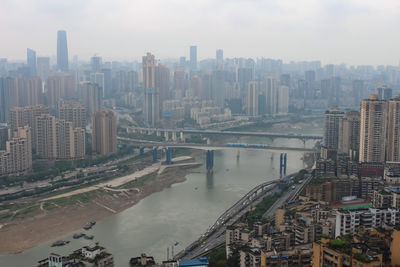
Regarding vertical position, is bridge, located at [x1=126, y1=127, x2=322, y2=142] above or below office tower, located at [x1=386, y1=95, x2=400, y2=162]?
below

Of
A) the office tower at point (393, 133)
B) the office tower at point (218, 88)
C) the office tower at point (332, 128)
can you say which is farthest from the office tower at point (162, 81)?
the office tower at point (393, 133)

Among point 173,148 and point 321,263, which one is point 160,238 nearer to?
point 321,263

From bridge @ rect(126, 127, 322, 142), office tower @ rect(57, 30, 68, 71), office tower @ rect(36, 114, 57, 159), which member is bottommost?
bridge @ rect(126, 127, 322, 142)

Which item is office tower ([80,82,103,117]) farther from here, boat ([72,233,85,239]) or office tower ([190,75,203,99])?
boat ([72,233,85,239])

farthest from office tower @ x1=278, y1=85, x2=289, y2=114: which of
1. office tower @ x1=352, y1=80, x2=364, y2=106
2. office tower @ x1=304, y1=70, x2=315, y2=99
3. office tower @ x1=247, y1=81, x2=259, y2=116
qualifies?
office tower @ x1=352, y1=80, x2=364, y2=106

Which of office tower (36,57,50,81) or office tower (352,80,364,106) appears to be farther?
office tower (36,57,50,81)

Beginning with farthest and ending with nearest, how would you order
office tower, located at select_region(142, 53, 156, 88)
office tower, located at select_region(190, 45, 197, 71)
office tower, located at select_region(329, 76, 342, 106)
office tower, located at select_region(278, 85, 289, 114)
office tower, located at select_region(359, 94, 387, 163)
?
office tower, located at select_region(190, 45, 197, 71) < office tower, located at select_region(329, 76, 342, 106) < office tower, located at select_region(278, 85, 289, 114) < office tower, located at select_region(142, 53, 156, 88) < office tower, located at select_region(359, 94, 387, 163)
